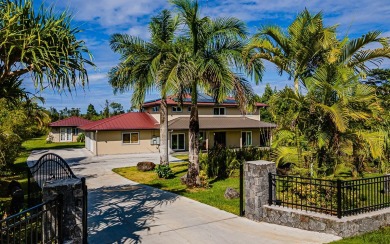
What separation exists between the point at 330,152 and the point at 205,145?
69.4 feet

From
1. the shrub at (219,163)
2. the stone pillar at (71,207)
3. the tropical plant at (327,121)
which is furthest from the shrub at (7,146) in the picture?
the tropical plant at (327,121)

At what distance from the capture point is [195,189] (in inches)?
506

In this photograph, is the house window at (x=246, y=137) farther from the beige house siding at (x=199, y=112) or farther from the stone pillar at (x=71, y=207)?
the stone pillar at (x=71, y=207)

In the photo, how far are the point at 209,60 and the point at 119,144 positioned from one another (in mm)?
18578

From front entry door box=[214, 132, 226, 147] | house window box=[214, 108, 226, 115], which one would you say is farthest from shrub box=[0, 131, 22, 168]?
house window box=[214, 108, 226, 115]

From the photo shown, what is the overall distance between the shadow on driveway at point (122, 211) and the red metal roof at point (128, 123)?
47.6 feet

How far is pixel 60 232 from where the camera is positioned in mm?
5438

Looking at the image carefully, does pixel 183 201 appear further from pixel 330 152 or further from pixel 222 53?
pixel 222 53

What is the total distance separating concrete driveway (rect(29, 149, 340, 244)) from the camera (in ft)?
24.0

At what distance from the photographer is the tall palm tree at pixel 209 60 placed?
12000 mm

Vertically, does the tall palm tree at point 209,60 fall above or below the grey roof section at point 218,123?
above

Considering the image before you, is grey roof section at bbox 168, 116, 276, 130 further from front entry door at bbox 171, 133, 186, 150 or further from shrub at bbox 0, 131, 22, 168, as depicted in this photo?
shrub at bbox 0, 131, 22, 168

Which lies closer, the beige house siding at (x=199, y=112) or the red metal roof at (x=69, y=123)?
the beige house siding at (x=199, y=112)

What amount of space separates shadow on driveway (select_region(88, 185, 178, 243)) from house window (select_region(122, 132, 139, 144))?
49.5 ft
